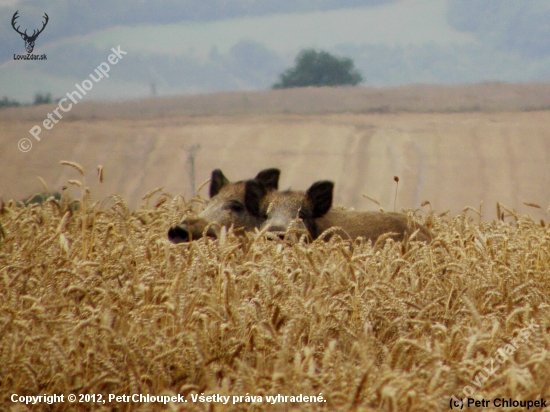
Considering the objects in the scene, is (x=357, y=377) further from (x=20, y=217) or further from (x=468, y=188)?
(x=468, y=188)

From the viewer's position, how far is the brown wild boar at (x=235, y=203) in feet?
23.1

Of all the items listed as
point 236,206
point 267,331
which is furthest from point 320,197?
point 267,331

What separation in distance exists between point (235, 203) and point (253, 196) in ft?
1.03

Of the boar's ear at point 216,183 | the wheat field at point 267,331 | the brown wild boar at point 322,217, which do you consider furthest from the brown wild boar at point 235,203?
the wheat field at point 267,331

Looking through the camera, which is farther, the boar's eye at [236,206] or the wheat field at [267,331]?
the boar's eye at [236,206]

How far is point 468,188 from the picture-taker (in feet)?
39.2

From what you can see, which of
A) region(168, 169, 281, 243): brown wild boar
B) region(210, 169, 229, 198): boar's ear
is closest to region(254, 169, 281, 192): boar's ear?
region(168, 169, 281, 243): brown wild boar

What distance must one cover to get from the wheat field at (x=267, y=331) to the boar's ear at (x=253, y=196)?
6.43ft

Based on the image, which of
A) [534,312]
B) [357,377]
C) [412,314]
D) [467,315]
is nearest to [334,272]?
[412,314]

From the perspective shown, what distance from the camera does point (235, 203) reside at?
741 cm

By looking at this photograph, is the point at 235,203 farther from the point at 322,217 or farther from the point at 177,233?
the point at 177,233

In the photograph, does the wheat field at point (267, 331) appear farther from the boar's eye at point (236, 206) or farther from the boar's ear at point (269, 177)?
the boar's ear at point (269, 177)

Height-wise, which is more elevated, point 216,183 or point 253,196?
point 216,183

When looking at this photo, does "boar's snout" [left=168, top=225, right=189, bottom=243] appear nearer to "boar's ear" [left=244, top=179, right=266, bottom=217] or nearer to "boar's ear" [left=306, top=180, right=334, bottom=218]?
"boar's ear" [left=244, top=179, right=266, bottom=217]
